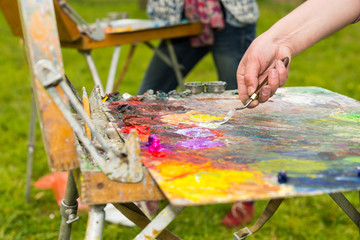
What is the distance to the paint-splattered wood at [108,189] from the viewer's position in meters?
0.84

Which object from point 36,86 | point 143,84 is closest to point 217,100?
point 36,86

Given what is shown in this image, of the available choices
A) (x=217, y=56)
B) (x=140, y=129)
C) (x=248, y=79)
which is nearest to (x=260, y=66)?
(x=248, y=79)

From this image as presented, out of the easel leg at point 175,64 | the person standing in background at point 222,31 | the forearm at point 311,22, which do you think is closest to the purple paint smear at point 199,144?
the forearm at point 311,22

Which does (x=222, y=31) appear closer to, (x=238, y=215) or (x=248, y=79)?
(x=238, y=215)

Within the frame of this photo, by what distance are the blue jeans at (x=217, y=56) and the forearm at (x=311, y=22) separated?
0.99 metres

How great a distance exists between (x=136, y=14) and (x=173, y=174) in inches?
303

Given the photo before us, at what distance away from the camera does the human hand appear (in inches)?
48.3

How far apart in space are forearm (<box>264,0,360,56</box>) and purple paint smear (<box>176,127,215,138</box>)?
35 cm

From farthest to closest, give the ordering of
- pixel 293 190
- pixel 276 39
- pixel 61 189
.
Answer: pixel 61 189
pixel 276 39
pixel 293 190

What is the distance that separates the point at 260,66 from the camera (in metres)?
1.27

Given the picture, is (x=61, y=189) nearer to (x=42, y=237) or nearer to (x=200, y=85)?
(x=42, y=237)

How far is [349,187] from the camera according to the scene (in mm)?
799

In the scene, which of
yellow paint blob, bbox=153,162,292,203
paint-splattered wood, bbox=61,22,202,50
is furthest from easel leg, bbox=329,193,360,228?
paint-splattered wood, bbox=61,22,202,50

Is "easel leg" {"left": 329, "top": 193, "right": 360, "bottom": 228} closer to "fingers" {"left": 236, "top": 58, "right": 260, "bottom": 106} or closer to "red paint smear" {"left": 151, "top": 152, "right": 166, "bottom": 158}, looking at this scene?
"fingers" {"left": 236, "top": 58, "right": 260, "bottom": 106}
